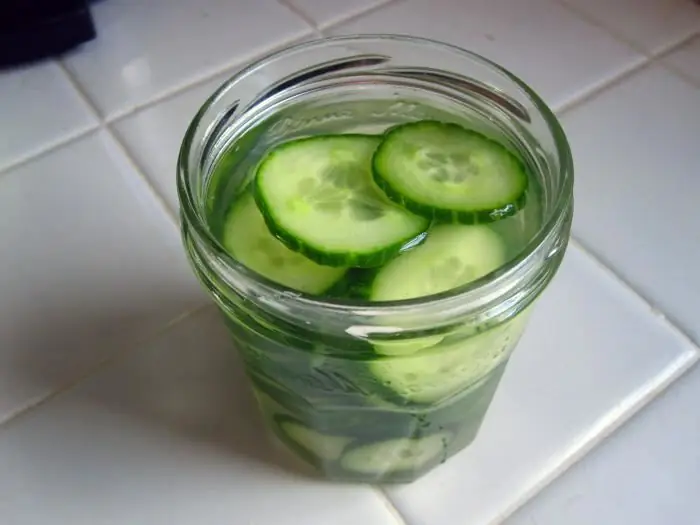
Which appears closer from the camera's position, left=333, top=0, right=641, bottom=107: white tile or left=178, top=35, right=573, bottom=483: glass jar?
left=178, top=35, right=573, bottom=483: glass jar

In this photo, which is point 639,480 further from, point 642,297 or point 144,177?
point 144,177

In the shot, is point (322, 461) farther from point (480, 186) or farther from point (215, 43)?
point (215, 43)

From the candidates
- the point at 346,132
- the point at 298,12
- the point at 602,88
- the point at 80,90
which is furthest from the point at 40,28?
the point at 602,88

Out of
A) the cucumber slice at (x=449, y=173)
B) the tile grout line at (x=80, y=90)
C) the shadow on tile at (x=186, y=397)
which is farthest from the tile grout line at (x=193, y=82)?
the cucumber slice at (x=449, y=173)

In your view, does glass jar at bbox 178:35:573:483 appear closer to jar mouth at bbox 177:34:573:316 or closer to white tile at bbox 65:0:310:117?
jar mouth at bbox 177:34:573:316

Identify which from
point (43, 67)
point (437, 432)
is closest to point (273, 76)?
point (437, 432)

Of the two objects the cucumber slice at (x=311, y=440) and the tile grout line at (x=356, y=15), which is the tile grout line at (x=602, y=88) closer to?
the tile grout line at (x=356, y=15)

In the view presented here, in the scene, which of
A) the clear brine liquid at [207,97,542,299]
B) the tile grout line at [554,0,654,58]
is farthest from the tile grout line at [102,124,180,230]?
the tile grout line at [554,0,654,58]
